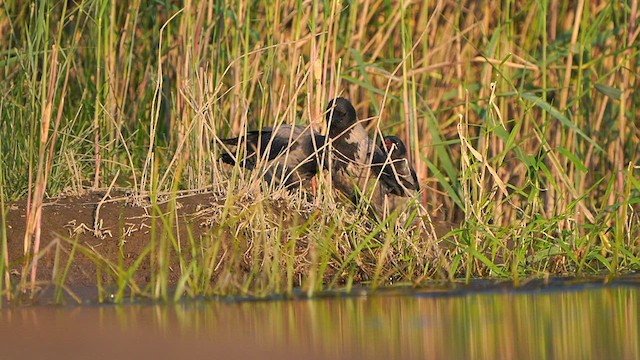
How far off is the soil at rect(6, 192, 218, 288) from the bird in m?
0.89

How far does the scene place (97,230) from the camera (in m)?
4.80

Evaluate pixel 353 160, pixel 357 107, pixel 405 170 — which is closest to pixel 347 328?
pixel 405 170

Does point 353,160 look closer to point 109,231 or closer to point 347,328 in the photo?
point 109,231

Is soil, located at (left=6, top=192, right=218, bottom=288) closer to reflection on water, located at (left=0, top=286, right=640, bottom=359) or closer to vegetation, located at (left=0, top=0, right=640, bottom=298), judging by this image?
vegetation, located at (left=0, top=0, right=640, bottom=298)

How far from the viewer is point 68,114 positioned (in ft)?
19.7

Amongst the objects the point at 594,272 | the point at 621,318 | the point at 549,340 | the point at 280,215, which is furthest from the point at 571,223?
the point at 549,340

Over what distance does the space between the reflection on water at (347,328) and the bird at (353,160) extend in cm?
165

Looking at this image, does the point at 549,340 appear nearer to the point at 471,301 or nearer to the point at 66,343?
the point at 471,301

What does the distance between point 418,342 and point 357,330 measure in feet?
0.85

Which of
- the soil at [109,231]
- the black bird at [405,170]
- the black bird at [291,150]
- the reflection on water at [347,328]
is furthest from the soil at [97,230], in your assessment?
the black bird at [405,170]

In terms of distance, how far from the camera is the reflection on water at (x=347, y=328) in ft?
9.74

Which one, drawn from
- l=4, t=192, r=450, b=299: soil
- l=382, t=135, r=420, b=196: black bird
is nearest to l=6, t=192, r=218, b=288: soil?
l=4, t=192, r=450, b=299: soil

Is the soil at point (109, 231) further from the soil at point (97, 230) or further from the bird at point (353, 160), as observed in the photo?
the bird at point (353, 160)

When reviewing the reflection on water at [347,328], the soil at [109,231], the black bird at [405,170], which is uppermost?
the black bird at [405,170]
